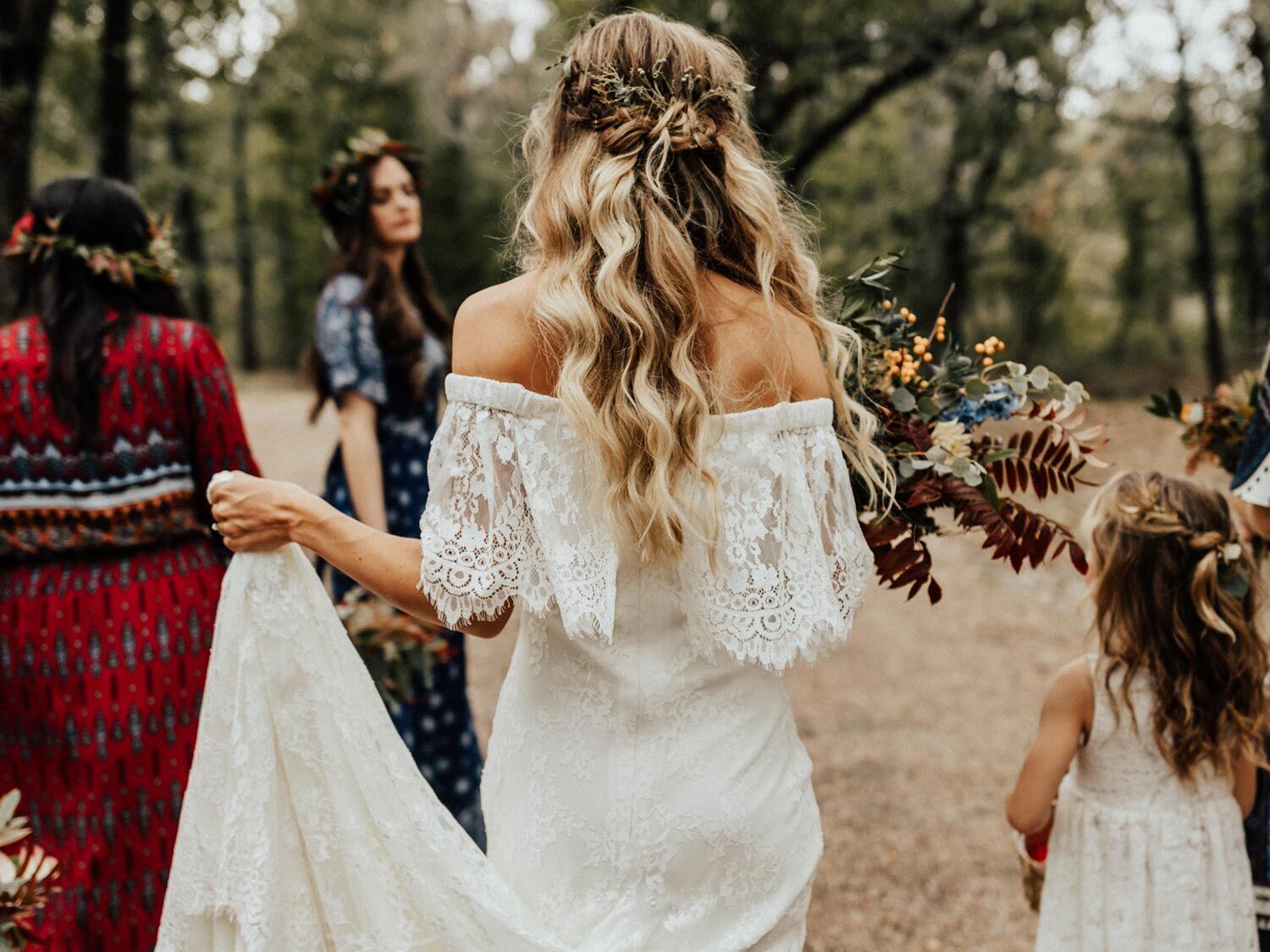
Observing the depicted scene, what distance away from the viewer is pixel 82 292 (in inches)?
113

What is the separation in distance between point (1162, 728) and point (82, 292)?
2761mm

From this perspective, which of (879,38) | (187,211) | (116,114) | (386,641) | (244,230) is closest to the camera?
(386,641)

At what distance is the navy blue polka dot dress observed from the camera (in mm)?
3834

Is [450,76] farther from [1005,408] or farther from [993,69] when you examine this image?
[1005,408]

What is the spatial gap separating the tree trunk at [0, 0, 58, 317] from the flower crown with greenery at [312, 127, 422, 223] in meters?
4.84

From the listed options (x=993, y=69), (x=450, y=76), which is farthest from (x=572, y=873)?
(x=450, y=76)

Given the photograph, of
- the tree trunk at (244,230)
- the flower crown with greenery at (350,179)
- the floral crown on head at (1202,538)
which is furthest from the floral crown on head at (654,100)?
the tree trunk at (244,230)

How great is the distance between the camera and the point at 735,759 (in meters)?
1.93

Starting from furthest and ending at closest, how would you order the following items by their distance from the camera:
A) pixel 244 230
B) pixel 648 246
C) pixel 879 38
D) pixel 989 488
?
1. pixel 244 230
2. pixel 879 38
3. pixel 989 488
4. pixel 648 246

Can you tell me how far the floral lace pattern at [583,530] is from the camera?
5.96ft

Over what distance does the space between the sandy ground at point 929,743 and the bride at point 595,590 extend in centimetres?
128

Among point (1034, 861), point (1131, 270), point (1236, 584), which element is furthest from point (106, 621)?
point (1131, 270)

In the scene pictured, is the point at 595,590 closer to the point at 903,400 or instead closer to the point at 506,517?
the point at 506,517

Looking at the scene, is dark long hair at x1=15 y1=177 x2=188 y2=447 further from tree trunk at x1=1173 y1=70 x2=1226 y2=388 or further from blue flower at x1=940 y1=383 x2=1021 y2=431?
tree trunk at x1=1173 y1=70 x2=1226 y2=388
